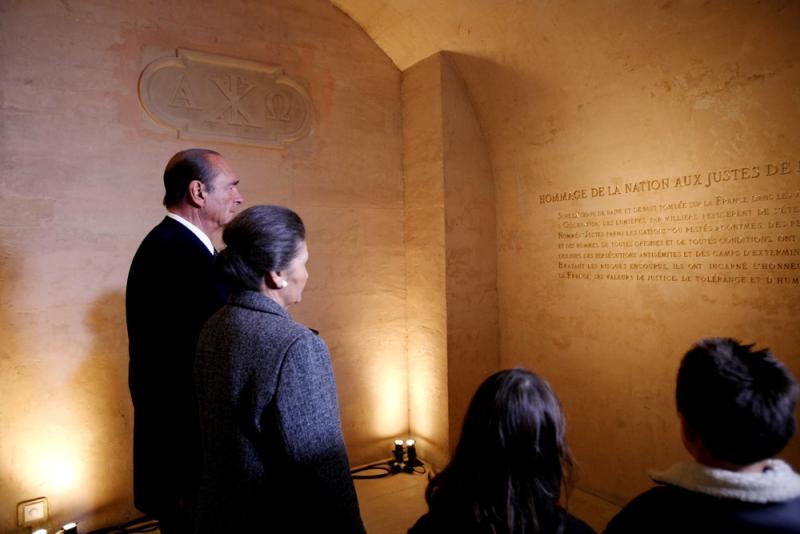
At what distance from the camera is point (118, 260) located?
3.16m

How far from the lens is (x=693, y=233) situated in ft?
8.98

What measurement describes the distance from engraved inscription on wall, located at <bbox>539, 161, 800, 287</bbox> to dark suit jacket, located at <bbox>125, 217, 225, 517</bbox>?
241 centimetres

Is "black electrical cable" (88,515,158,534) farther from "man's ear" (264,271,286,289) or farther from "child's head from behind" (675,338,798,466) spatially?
"child's head from behind" (675,338,798,466)

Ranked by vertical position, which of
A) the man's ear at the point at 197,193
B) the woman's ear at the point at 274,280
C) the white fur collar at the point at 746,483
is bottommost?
the white fur collar at the point at 746,483

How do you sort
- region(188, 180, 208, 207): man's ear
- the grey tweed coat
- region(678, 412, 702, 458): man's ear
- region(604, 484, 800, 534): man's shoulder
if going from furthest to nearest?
1. region(188, 180, 208, 207): man's ear
2. the grey tweed coat
3. region(678, 412, 702, 458): man's ear
4. region(604, 484, 800, 534): man's shoulder

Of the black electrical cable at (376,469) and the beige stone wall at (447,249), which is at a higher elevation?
the beige stone wall at (447,249)

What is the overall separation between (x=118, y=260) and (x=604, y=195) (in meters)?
3.16

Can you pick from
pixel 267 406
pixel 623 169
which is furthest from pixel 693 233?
pixel 267 406

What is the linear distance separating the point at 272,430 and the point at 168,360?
73cm

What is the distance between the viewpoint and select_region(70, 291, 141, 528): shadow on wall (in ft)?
10.1

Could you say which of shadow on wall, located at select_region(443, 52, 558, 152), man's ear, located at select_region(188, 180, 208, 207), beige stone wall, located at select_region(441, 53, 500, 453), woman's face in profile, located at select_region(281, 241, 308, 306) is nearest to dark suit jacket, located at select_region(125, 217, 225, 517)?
man's ear, located at select_region(188, 180, 208, 207)

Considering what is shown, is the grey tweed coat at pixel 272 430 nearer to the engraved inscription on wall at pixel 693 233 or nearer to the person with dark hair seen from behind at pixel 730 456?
the person with dark hair seen from behind at pixel 730 456

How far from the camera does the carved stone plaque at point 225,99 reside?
3.27 m

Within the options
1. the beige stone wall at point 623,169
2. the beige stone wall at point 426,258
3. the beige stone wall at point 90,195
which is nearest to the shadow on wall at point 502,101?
the beige stone wall at point 623,169
